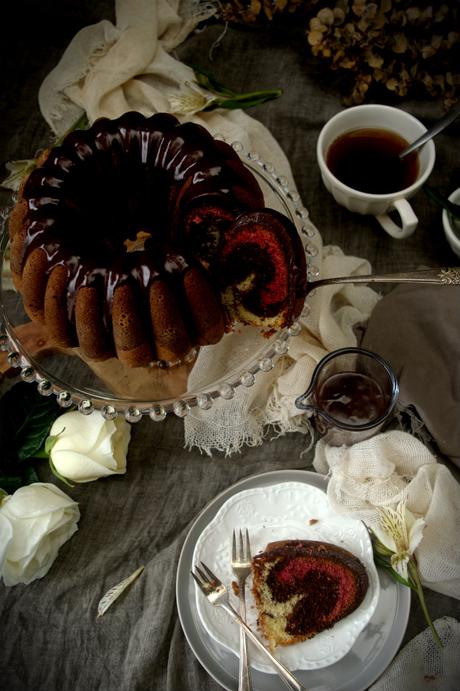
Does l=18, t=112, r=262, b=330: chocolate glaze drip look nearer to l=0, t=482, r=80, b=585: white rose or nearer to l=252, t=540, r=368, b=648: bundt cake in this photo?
l=0, t=482, r=80, b=585: white rose

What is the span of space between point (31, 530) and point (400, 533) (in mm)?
641

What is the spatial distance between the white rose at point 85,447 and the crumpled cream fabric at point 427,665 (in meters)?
0.59

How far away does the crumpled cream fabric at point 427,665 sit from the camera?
3.81 ft

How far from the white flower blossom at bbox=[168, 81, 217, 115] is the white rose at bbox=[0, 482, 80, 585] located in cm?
85

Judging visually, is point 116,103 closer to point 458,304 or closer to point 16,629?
point 458,304

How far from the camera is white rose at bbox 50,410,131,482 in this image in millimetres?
1248

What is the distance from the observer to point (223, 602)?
117cm


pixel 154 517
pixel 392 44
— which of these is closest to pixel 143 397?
pixel 154 517

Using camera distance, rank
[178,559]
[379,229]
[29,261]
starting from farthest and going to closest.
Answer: [379,229], [178,559], [29,261]

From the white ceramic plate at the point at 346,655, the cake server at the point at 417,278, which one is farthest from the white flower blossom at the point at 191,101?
the white ceramic plate at the point at 346,655

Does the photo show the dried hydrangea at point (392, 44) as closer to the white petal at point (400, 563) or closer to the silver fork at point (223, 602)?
the white petal at point (400, 563)

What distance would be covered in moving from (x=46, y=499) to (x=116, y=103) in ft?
2.80

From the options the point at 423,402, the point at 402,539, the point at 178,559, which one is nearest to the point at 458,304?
the point at 423,402

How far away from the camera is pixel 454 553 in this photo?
3.89ft
